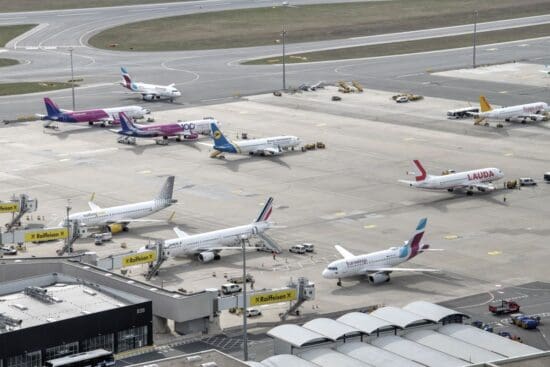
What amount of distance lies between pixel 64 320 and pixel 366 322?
24.5 meters

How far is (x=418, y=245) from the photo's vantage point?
13312 centimetres

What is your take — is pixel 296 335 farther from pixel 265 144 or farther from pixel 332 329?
pixel 265 144

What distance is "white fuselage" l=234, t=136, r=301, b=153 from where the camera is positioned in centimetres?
19100

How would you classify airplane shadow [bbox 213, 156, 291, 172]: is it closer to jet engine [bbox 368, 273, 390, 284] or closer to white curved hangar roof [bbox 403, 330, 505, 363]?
jet engine [bbox 368, 273, 390, 284]

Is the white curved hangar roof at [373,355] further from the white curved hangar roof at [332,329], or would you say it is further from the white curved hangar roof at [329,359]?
the white curved hangar roof at [332,329]

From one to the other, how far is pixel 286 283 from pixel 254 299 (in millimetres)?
13295

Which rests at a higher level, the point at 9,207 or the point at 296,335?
the point at 296,335

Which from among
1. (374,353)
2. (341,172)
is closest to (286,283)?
(374,353)

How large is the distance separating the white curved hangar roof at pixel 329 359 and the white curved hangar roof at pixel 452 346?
6607 millimetres

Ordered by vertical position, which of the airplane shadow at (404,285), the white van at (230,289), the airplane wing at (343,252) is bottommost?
the airplane shadow at (404,285)

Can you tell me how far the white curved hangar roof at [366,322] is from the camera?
102 meters

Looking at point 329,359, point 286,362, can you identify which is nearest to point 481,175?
point 329,359

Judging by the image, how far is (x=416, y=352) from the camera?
320 ft

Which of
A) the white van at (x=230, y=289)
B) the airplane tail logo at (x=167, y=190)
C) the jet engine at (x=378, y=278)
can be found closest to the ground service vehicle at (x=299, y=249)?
the jet engine at (x=378, y=278)
